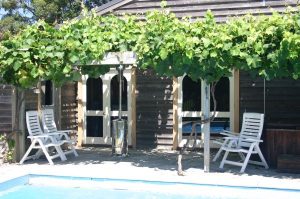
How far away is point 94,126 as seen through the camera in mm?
12031

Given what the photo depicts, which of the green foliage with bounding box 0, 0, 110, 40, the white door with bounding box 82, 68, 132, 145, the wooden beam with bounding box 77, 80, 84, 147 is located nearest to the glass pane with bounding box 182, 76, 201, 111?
the white door with bounding box 82, 68, 132, 145

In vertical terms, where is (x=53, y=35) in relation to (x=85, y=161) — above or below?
above

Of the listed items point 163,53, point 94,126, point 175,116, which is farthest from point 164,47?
point 94,126

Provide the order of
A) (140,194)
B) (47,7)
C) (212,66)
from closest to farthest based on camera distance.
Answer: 1. (140,194)
2. (212,66)
3. (47,7)

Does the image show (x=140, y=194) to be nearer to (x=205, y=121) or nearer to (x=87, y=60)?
(x=205, y=121)

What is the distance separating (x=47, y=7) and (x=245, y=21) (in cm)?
2278

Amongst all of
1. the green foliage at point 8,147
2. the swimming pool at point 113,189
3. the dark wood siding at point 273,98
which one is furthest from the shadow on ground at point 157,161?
the dark wood siding at point 273,98

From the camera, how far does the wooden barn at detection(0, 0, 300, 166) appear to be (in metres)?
10.7

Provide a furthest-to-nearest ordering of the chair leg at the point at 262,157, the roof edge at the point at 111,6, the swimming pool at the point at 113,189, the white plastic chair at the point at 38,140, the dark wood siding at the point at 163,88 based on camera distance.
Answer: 1. the roof edge at the point at 111,6
2. the dark wood siding at the point at 163,88
3. the white plastic chair at the point at 38,140
4. the chair leg at the point at 262,157
5. the swimming pool at the point at 113,189

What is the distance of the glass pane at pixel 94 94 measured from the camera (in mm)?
11992

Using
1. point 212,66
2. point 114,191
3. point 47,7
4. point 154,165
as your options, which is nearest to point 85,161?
point 154,165

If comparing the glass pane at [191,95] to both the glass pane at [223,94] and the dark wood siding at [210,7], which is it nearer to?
the glass pane at [223,94]

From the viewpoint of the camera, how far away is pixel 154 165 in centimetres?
895

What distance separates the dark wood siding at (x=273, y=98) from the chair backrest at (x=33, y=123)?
4.77 meters
